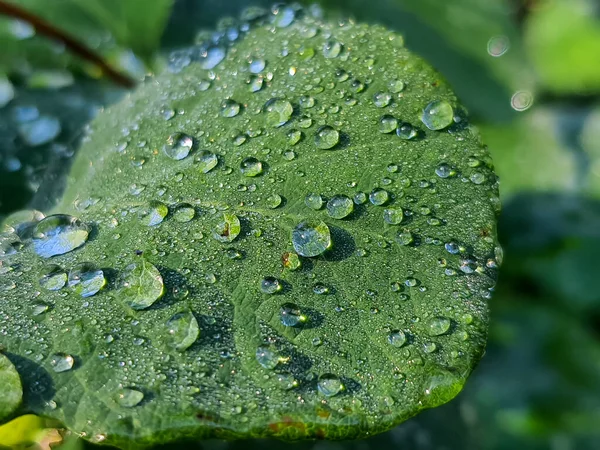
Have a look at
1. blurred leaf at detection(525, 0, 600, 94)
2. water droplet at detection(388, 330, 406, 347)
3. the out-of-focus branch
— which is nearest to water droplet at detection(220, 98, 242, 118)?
water droplet at detection(388, 330, 406, 347)

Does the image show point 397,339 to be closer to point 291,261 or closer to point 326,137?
point 291,261

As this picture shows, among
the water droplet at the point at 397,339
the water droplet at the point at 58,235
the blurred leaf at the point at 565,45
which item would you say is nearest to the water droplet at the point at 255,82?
the water droplet at the point at 58,235

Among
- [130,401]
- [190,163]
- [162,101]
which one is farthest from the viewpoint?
[162,101]

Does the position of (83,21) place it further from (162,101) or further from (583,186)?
(583,186)

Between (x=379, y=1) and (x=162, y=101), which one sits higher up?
A: (x=162, y=101)

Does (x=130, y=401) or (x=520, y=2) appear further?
(x=520, y=2)

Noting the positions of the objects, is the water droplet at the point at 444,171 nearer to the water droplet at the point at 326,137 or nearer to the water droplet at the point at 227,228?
the water droplet at the point at 326,137

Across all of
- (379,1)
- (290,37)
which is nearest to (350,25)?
(290,37)
